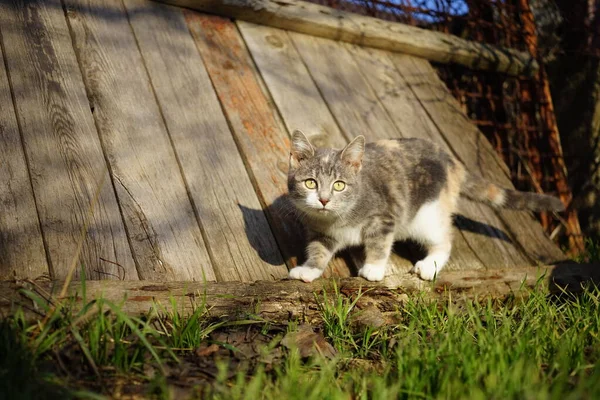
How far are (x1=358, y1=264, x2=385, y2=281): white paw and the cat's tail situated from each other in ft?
3.34

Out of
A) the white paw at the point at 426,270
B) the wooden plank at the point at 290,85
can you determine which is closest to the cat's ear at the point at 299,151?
the wooden plank at the point at 290,85

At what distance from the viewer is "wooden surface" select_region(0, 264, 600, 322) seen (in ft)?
6.89

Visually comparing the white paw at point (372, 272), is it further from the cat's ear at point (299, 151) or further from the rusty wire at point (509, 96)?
the rusty wire at point (509, 96)

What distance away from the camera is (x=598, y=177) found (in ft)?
13.7

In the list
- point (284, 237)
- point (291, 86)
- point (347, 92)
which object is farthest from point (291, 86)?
point (284, 237)

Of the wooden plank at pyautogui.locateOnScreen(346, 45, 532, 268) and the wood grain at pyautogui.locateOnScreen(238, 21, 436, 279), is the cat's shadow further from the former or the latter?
the wooden plank at pyautogui.locateOnScreen(346, 45, 532, 268)

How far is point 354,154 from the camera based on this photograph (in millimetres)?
3041

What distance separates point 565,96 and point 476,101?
0.71 meters

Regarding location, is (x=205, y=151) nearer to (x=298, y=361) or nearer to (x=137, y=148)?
(x=137, y=148)

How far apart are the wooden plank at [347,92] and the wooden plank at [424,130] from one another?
40mm

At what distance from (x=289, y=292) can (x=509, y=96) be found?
3.08 meters

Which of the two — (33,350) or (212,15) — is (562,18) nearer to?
(212,15)

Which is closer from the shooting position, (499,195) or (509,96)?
(499,195)

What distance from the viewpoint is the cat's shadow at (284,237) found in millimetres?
2812
